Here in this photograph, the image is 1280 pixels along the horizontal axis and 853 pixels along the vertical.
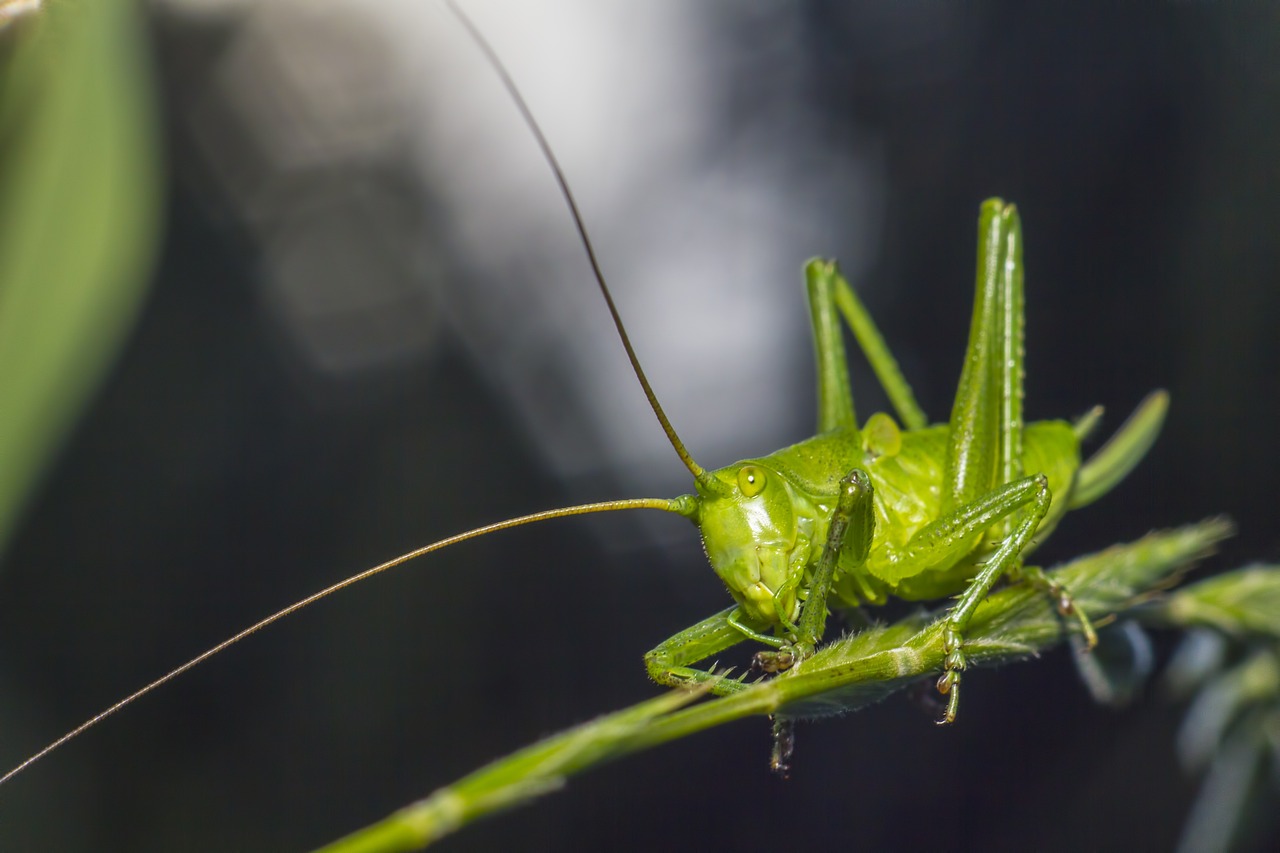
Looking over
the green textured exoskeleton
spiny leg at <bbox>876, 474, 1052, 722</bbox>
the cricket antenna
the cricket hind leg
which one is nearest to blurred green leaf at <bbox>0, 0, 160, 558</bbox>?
the cricket antenna

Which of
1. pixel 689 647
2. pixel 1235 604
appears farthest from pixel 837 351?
pixel 1235 604

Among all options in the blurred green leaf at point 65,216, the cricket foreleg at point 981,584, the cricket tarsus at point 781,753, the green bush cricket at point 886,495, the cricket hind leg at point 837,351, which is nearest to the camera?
the blurred green leaf at point 65,216

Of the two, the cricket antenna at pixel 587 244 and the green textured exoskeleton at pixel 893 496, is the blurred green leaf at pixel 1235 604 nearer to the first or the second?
the green textured exoskeleton at pixel 893 496

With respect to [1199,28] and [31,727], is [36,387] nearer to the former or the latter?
[31,727]

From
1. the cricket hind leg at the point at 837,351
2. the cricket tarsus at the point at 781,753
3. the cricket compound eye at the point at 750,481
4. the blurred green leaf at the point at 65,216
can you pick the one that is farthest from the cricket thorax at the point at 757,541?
the blurred green leaf at the point at 65,216

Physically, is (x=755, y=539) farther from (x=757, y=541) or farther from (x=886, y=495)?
(x=886, y=495)

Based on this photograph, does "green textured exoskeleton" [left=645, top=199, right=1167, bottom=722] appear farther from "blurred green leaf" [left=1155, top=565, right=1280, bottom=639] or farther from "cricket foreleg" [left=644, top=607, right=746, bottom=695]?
"blurred green leaf" [left=1155, top=565, right=1280, bottom=639]

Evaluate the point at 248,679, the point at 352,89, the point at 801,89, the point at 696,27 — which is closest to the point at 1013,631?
the point at 248,679
